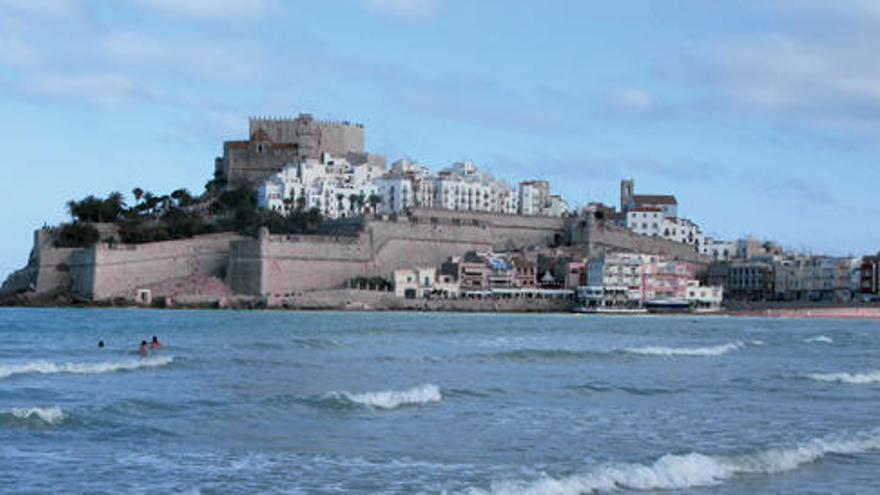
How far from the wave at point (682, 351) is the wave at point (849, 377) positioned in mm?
5146

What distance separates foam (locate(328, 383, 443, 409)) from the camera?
15375mm

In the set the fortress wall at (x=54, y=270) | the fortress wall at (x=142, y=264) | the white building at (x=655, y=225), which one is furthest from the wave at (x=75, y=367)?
the white building at (x=655, y=225)

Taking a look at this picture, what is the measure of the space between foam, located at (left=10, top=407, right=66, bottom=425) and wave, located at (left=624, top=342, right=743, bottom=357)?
15107mm

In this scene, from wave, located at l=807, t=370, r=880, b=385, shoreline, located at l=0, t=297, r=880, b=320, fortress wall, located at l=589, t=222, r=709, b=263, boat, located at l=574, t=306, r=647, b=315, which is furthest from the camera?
fortress wall, located at l=589, t=222, r=709, b=263

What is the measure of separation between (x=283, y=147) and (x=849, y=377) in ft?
183

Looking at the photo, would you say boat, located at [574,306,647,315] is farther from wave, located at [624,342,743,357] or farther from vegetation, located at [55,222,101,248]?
wave, located at [624,342,743,357]

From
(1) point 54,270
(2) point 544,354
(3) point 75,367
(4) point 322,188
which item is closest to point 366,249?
(4) point 322,188

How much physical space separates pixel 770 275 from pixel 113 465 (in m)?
66.3

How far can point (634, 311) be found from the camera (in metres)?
63.9

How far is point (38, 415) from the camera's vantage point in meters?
13.1

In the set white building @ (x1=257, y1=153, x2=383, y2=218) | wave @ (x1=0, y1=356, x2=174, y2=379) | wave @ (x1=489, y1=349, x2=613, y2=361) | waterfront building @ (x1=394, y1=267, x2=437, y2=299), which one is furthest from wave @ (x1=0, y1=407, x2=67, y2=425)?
white building @ (x1=257, y1=153, x2=383, y2=218)

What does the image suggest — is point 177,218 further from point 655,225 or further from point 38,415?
point 38,415

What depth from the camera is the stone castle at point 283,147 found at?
7250cm

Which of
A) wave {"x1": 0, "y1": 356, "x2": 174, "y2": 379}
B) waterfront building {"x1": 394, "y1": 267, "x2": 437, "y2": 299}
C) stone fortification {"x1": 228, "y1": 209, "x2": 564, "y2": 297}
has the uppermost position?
stone fortification {"x1": 228, "y1": 209, "x2": 564, "y2": 297}
